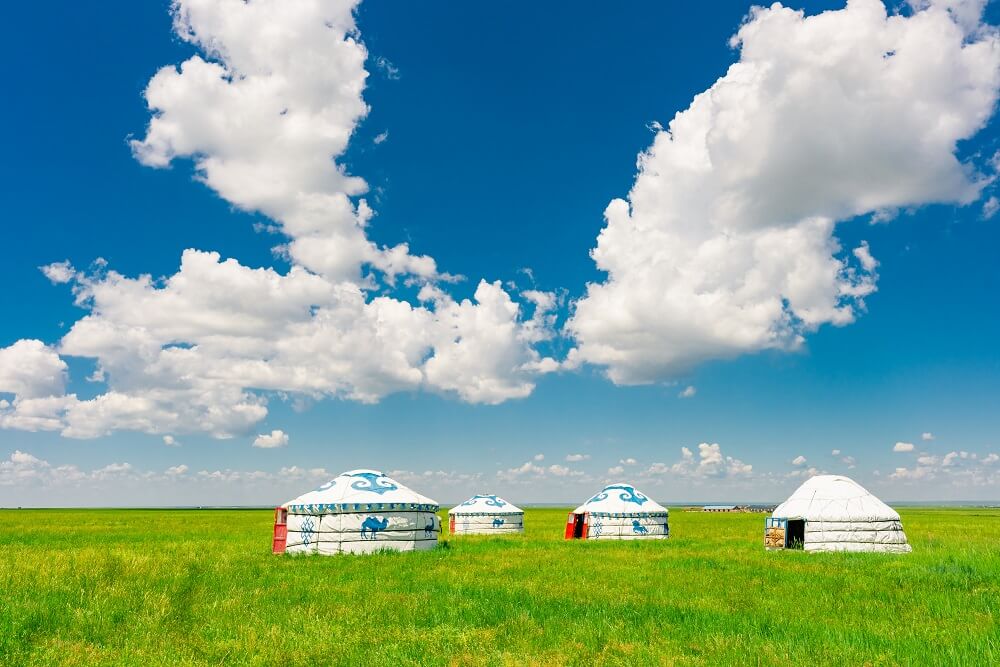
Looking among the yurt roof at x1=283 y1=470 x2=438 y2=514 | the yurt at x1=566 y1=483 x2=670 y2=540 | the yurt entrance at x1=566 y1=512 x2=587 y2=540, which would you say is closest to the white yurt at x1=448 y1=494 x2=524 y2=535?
the yurt entrance at x1=566 y1=512 x2=587 y2=540

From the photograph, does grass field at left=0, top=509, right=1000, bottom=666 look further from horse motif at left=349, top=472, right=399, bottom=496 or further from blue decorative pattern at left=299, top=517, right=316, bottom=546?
horse motif at left=349, top=472, right=399, bottom=496

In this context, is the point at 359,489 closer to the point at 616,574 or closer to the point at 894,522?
the point at 616,574

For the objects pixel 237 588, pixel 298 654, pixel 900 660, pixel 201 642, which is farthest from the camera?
pixel 237 588

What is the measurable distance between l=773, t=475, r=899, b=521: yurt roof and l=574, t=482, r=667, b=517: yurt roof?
683cm

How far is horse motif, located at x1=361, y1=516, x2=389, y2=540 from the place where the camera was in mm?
23000

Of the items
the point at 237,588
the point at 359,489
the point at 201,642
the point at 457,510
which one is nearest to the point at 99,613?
the point at 201,642

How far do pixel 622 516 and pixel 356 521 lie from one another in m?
14.0

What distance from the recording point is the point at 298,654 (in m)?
8.97

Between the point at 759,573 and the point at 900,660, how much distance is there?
9.01m

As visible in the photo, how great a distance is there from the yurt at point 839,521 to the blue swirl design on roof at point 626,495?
24.1ft

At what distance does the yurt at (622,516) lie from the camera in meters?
31.2

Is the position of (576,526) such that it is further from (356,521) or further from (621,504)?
(356,521)

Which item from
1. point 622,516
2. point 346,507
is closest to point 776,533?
point 622,516

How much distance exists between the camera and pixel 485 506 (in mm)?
40406
